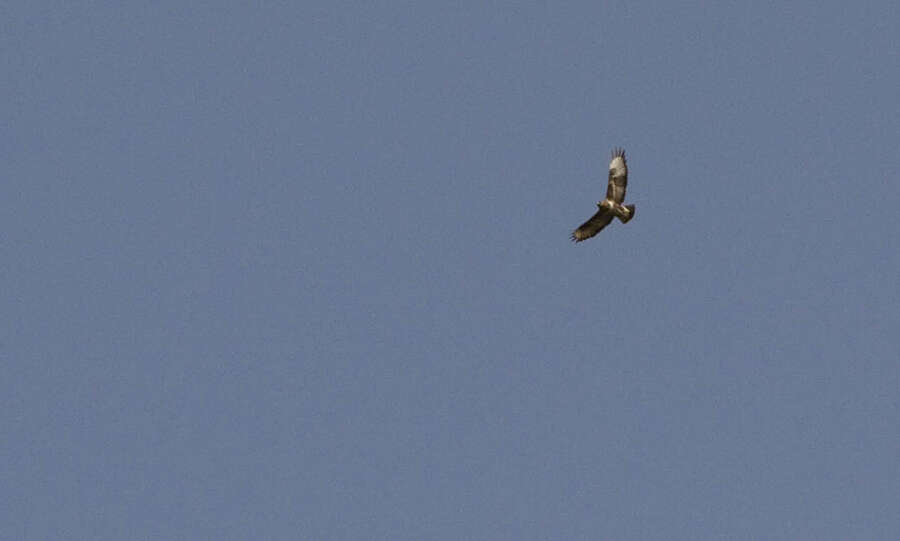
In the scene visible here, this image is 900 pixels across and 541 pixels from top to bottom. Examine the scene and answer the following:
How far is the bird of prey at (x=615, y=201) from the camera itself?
11444 cm

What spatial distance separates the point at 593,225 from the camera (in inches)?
4579

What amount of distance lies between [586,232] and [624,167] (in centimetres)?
493

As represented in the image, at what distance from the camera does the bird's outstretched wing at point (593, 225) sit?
378ft

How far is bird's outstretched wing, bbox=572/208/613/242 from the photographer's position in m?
115

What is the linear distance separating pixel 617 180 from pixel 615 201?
1.37 meters

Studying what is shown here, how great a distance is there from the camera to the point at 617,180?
11500 cm

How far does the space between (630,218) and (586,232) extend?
12.0ft

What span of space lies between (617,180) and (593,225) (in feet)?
11.3

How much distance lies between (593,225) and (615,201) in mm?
2476

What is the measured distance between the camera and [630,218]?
375 feet

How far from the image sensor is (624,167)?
115375 mm

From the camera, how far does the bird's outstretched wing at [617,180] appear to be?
114938mm

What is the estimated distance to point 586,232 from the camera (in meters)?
117

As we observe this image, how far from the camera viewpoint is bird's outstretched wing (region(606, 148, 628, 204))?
377ft
